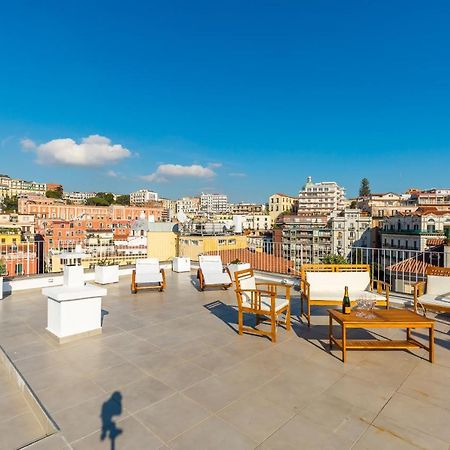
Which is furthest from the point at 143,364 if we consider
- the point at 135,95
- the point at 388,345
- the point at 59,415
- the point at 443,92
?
the point at 443,92

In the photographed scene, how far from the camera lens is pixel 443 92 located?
27.2 metres

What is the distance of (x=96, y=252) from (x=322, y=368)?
8.75 m

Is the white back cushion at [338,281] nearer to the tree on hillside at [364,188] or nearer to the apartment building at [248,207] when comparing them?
the tree on hillside at [364,188]

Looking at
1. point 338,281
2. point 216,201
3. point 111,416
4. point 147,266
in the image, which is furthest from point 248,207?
point 111,416

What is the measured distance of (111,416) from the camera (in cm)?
206

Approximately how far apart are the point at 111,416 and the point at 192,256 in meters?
8.65

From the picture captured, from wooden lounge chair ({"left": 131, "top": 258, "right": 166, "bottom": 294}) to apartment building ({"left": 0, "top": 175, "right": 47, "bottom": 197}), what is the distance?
108784 mm

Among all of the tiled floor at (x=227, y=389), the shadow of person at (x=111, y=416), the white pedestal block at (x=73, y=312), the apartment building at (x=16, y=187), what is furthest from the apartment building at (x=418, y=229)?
the apartment building at (x=16, y=187)

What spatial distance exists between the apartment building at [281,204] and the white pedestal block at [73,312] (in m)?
88.0

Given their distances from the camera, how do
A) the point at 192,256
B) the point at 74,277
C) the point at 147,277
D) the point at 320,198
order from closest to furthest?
the point at 74,277 → the point at 147,277 → the point at 192,256 → the point at 320,198

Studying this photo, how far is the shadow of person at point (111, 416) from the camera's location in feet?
6.07

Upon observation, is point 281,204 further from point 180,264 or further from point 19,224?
point 180,264

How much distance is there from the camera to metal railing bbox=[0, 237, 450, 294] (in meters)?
6.12

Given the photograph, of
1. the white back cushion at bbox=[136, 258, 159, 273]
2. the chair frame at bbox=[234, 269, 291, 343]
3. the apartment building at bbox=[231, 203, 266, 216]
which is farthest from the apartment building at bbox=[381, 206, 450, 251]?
the apartment building at bbox=[231, 203, 266, 216]
